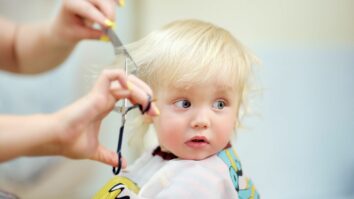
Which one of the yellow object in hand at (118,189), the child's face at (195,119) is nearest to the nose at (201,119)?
the child's face at (195,119)

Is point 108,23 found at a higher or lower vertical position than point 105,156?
higher

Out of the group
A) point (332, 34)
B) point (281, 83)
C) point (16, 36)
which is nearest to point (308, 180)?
point (281, 83)

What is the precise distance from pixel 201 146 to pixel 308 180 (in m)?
0.56

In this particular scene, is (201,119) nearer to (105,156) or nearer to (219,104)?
(219,104)

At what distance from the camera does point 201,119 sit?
694 mm

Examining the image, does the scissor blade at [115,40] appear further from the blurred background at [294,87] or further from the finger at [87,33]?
the blurred background at [294,87]

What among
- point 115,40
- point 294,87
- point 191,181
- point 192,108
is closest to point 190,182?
point 191,181

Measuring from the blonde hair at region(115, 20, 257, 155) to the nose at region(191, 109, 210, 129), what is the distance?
44 mm

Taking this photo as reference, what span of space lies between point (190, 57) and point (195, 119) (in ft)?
0.30

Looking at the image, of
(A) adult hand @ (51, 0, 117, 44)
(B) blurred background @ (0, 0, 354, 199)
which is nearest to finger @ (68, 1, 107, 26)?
(A) adult hand @ (51, 0, 117, 44)

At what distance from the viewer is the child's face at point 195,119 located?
2.31 ft

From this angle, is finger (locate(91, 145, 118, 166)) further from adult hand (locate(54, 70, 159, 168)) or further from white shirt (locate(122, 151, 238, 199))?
white shirt (locate(122, 151, 238, 199))

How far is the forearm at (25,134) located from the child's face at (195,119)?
28 cm

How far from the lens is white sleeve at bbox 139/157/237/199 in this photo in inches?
26.5
